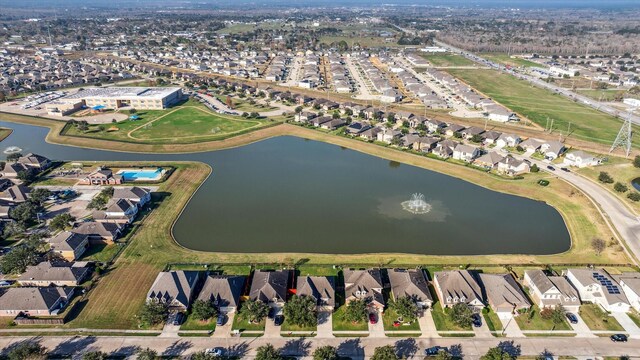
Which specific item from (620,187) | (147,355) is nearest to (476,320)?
(147,355)

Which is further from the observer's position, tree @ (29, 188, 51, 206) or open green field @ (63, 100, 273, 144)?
open green field @ (63, 100, 273, 144)

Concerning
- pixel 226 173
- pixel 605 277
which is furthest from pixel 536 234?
pixel 226 173

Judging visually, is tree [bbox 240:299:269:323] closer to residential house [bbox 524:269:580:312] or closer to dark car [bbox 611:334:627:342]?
residential house [bbox 524:269:580:312]

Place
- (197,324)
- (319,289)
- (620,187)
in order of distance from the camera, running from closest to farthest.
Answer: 1. (197,324)
2. (319,289)
3. (620,187)

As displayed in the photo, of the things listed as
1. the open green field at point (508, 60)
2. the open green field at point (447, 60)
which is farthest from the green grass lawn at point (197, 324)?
the open green field at point (508, 60)

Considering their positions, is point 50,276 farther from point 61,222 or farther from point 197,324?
point 197,324

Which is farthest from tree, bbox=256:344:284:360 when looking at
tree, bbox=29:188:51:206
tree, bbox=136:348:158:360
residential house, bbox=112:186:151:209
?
tree, bbox=29:188:51:206
